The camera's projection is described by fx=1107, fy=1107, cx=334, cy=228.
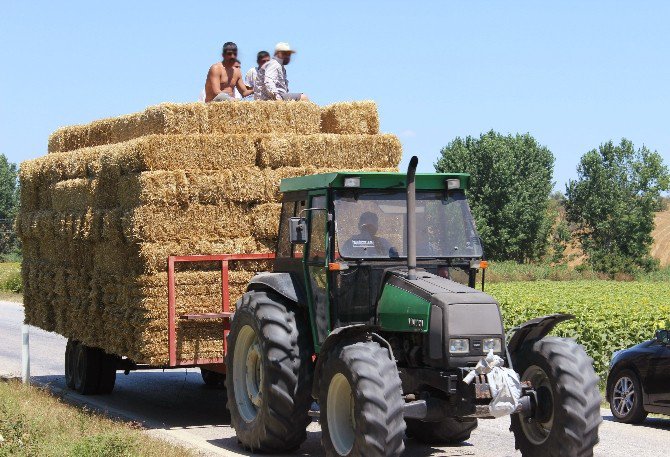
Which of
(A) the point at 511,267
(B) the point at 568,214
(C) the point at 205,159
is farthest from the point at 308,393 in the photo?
(B) the point at 568,214

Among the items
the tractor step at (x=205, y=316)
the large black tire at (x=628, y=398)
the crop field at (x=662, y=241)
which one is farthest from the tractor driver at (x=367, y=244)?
the crop field at (x=662, y=241)

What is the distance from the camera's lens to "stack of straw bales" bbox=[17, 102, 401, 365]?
40.2ft

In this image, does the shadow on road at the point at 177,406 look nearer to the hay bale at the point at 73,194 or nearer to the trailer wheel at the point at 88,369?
the trailer wheel at the point at 88,369

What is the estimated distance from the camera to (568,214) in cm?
10538

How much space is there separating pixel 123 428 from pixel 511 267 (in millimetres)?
64296

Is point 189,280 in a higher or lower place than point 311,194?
lower

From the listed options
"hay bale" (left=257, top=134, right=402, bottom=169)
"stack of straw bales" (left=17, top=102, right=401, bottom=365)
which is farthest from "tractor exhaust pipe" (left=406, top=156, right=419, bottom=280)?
"hay bale" (left=257, top=134, right=402, bottom=169)

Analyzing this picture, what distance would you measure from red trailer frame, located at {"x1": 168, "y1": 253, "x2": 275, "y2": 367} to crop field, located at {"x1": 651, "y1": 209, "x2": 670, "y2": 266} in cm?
10081

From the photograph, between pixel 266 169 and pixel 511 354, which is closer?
pixel 511 354

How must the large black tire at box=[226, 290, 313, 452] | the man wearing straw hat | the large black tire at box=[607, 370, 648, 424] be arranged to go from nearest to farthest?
the large black tire at box=[226, 290, 313, 452] < the large black tire at box=[607, 370, 648, 424] < the man wearing straw hat

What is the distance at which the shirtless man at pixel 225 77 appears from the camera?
1496 centimetres

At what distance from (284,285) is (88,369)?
5339 millimetres

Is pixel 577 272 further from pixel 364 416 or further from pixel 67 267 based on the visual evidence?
pixel 364 416

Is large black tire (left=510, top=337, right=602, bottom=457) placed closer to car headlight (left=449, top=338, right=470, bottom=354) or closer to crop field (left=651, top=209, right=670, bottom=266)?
car headlight (left=449, top=338, right=470, bottom=354)
